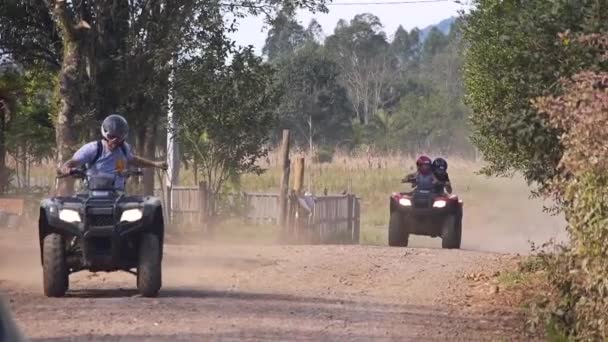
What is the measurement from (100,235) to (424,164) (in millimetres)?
10825

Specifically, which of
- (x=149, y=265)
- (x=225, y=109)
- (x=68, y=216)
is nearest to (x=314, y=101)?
(x=225, y=109)

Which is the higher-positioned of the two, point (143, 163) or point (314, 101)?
point (143, 163)

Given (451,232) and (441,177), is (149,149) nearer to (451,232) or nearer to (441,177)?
(441,177)

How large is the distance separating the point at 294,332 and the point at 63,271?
3013 millimetres

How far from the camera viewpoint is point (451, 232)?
74.3 feet

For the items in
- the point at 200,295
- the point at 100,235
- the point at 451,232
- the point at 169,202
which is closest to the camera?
the point at 100,235

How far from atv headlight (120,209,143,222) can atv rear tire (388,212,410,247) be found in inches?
424

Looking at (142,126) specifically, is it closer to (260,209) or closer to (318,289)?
(260,209)

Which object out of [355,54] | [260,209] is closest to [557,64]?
[260,209]

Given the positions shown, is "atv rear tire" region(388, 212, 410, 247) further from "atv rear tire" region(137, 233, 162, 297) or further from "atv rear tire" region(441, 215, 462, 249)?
"atv rear tire" region(137, 233, 162, 297)

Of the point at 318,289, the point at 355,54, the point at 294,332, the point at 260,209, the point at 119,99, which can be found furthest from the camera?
the point at 355,54

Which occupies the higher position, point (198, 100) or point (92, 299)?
point (198, 100)

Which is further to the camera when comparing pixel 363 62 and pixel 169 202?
pixel 363 62

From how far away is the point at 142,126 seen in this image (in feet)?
Answer: 83.7
